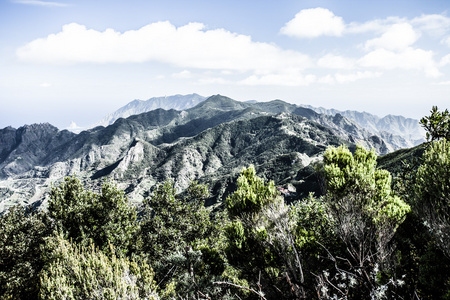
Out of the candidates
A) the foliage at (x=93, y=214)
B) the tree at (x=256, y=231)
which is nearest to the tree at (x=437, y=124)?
the tree at (x=256, y=231)

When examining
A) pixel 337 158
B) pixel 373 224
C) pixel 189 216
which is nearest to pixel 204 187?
pixel 189 216

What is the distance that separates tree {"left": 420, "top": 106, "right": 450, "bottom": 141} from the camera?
2181 cm

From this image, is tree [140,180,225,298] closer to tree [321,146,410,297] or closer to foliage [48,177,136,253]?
foliage [48,177,136,253]

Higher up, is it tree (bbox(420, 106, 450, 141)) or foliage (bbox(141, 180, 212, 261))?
tree (bbox(420, 106, 450, 141))

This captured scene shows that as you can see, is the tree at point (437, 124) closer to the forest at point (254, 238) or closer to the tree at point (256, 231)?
the forest at point (254, 238)

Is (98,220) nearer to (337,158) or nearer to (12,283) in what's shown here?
(12,283)

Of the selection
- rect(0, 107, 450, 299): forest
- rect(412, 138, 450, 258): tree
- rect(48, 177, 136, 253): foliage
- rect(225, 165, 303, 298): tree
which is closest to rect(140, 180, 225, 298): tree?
rect(0, 107, 450, 299): forest

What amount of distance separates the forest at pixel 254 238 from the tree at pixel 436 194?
0.07 m

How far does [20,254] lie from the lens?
2481 centimetres

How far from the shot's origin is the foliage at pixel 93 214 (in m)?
24.2

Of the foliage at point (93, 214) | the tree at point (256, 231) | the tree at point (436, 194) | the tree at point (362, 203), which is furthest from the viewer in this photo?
the foliage at point (93, 214)

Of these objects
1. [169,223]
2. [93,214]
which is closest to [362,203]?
[169,223]

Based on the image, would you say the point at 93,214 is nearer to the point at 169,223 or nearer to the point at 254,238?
the point at 169,223

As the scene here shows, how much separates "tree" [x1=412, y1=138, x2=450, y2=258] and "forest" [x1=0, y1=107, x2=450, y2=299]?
0.07m
